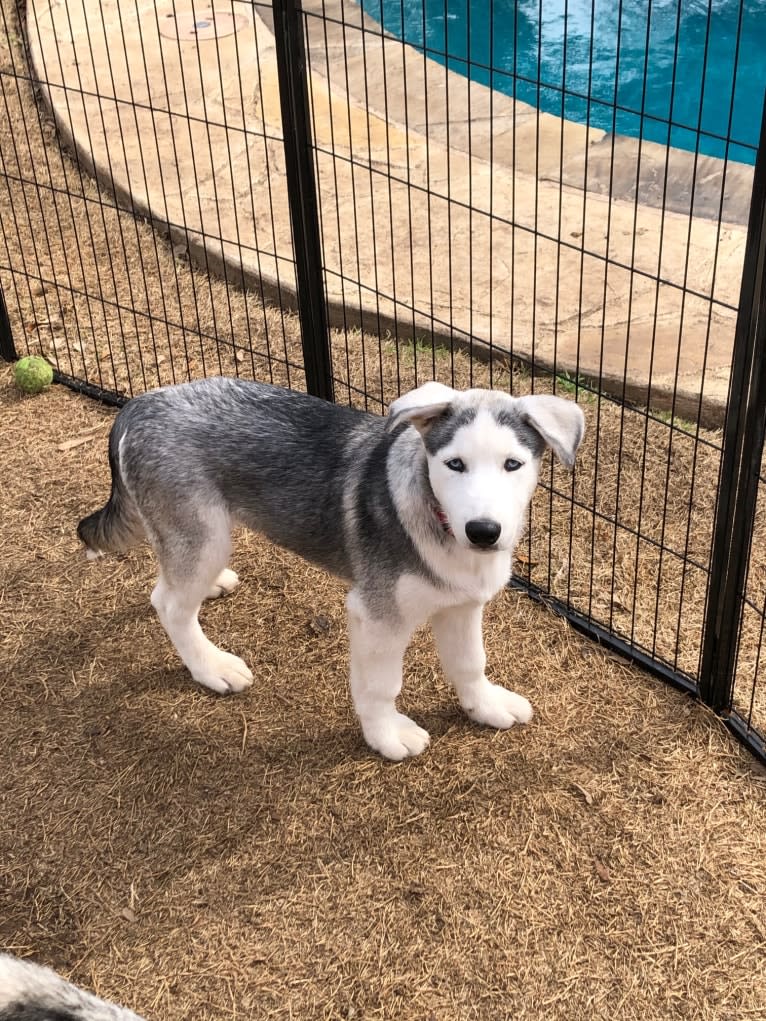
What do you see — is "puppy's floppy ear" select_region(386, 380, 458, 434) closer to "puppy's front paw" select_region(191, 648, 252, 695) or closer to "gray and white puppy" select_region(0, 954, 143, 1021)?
"puppy's front paw" select_region(191, 648, 252, 695)

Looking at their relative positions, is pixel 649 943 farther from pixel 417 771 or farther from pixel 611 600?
pixel 611 600

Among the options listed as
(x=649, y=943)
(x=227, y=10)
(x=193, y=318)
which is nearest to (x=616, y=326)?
(x=193, y=318)

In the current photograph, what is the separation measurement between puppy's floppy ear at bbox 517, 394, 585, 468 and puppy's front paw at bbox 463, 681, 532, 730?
1.25 meters

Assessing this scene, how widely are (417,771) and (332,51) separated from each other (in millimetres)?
7649

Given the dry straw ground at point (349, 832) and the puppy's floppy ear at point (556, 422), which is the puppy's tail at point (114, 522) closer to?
the dry straw ground at point (349, 832)

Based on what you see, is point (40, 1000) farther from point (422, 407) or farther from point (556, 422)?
point (556, 422)

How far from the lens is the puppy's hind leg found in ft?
12.5

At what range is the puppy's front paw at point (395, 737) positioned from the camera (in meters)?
3.93

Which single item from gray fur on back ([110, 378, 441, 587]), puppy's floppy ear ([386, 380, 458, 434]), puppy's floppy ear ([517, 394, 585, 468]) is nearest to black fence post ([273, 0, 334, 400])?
gray fur on back ([110, 378, 441, 587])

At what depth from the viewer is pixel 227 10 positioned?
10.2 metres

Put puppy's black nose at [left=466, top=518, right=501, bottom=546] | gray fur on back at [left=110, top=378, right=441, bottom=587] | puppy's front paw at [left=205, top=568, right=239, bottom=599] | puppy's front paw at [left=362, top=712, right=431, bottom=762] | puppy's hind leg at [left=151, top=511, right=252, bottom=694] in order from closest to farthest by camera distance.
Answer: puppy's black nose at [left=466, top=518, right=501, bottom=546]
gray fur on back at [left=110, top=378, right=441, bottom=587]
puppy's hind leg at [left=151, top=511, right=252, bottom=694]
puppy's front paw at [left=362, top=712, right=431, bottom=762]
puppy's front paw at [left=205, top=568, right=239, bottom=599]

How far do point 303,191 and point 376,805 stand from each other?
8.87 ft

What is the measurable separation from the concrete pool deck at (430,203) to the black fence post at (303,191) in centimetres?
28

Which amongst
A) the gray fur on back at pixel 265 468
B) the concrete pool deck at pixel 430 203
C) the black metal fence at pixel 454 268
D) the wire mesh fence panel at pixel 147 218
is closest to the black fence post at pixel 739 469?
the black metal fence at pixel 454 268
